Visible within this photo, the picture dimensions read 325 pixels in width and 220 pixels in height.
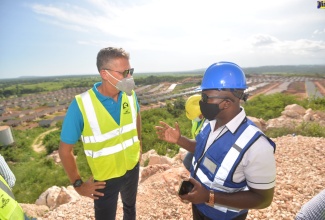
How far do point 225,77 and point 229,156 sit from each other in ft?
2.11

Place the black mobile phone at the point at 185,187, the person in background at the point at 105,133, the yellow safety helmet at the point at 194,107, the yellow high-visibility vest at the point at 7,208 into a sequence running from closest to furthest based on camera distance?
the yellow high-visibility vest at the point at 7,208 < the black mobile phone at the point at 185,187 < the person in background at the point at 105,133 < the yellow safety helmet at the point at 194,107

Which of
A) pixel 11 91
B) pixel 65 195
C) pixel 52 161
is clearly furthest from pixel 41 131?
pixel 11 91

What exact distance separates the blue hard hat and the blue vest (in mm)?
307

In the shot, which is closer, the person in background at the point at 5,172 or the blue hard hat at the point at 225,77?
the person in background at the point at 5,172

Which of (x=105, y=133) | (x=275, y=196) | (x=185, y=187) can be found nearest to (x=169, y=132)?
(x=105, y=133)

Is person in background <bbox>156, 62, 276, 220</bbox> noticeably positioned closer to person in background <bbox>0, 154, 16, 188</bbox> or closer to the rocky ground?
person in background <bbox>0, 154, 16, 188</bbox>

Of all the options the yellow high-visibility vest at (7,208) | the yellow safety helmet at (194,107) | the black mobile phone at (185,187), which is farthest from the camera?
the yellow safety helmet at (194,107)

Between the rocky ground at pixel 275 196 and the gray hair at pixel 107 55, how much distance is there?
257 cm

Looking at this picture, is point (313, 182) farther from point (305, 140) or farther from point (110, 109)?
point (110, 109)

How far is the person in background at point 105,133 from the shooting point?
2135mm

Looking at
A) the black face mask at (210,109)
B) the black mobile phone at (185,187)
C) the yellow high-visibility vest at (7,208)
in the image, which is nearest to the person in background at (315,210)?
the black mobile phone at (185,187)

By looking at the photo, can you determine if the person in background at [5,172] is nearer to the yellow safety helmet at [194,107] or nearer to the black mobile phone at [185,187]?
the black mobile phone at [185,187]

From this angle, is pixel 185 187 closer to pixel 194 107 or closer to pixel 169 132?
pixel 169 132

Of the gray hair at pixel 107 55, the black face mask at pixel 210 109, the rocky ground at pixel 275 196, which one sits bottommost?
the rocky ground at pixel 275 196
